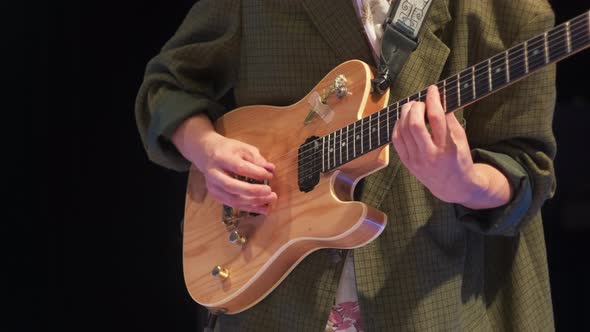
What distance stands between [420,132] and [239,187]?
0.34 metres

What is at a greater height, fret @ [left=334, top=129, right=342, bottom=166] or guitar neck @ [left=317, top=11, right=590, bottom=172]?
guitar neck @ [left=317, top=11, right=590, bottom=172]

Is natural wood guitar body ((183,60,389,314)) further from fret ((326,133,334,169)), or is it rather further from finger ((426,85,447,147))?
finger ((426,85,447,147))

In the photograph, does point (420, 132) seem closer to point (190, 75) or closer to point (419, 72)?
point (419, 72)

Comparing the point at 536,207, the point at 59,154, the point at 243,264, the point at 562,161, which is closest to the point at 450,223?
the point at 536,207

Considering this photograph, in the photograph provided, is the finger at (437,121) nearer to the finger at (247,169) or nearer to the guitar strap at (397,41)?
the guitar strap at (397,41)

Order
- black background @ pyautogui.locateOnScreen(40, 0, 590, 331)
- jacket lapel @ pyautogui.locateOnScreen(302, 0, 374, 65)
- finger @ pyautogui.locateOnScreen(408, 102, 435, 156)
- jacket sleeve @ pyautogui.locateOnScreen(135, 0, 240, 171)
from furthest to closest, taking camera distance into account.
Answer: black background @ pyautogui.locateOnScreen(40, 0, 590, 331)
jacket sleeve @ pyautogui.locateOnScreen(135, 0, 240, 171)
jacket lapel @ pyautogui.locateOnScreen(302, 0, 374, 65)
finger @ pyautogui.locateOnScreen(408, 102, 435, 156)

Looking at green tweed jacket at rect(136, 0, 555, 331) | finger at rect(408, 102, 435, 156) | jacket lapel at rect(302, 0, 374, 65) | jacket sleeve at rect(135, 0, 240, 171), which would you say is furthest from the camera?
jacket sleeve at rect(135, 0, 240, 171)

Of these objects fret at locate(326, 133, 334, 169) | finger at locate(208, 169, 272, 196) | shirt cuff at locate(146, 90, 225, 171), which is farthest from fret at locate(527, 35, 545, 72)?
shirt cuff at locate(146, 90, 225, 171)

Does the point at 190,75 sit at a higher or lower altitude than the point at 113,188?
higher

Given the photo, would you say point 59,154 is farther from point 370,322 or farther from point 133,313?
point 370,322

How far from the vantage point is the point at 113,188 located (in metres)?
1.69

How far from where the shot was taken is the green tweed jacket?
87cm

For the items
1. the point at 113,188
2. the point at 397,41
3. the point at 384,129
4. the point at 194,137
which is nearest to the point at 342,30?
the point at 397,41

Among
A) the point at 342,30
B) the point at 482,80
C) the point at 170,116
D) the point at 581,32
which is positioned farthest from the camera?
the point at 170,116
